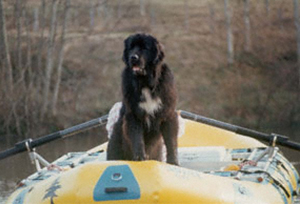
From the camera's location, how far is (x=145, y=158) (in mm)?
8438

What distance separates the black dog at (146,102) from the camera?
825cm

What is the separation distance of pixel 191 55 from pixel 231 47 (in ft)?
4.01

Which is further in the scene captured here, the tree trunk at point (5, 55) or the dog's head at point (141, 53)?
the tree trunk at point (5, 55)

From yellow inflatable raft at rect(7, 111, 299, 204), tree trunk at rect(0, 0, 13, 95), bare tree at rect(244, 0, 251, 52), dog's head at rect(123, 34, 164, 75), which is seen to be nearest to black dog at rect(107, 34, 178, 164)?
dog's head at rect(123, 34, 164, 75)

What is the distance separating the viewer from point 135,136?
8414 millimetres

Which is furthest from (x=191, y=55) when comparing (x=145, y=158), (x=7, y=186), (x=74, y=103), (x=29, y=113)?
(x=145, y=158)

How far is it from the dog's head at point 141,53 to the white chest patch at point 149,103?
19cm

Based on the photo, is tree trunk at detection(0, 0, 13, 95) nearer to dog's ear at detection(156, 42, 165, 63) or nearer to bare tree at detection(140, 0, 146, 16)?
bare tree at detection(140, 0, 146, 16)

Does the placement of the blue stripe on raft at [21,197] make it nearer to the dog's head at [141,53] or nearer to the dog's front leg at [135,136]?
the dog's front leg at [135,136]

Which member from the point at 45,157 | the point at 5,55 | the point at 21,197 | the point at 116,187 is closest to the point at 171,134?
the point at 116,187

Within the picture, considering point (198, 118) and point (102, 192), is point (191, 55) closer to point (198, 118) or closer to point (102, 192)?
point (198, 118)

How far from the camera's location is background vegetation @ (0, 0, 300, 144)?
20.4 metres

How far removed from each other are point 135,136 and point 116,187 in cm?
115

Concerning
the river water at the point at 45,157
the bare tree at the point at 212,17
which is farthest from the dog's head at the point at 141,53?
the bare tree at the point at 212,17
